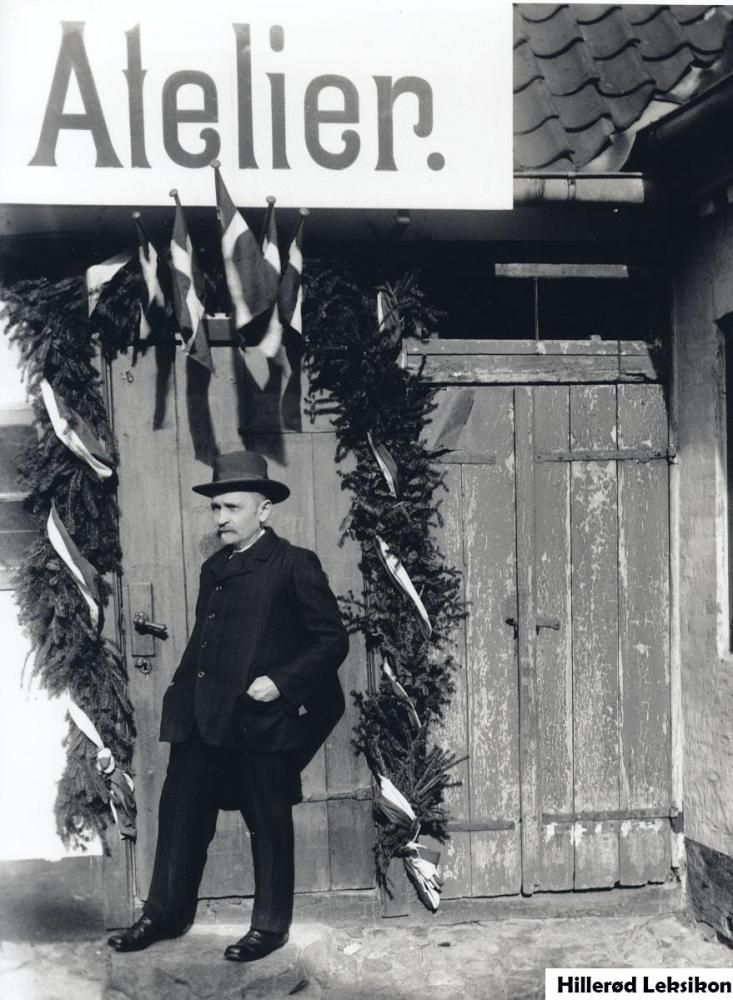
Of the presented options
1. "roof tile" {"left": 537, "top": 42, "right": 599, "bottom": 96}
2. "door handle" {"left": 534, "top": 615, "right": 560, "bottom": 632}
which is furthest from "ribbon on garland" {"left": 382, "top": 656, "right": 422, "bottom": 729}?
"roof tile" {"left": 537, "top": 42, "right": 599, "bottom": 96}

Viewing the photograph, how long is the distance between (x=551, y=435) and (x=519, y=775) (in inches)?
62.0

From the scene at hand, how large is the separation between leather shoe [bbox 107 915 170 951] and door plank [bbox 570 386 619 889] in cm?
193

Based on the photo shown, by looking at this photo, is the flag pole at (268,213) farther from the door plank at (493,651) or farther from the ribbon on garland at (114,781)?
the ribbon on garland at (114,781)

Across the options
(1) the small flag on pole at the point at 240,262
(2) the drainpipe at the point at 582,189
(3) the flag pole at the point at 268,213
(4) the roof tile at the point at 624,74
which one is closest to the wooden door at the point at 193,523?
(1) the small flag on pole at the point at 240,262

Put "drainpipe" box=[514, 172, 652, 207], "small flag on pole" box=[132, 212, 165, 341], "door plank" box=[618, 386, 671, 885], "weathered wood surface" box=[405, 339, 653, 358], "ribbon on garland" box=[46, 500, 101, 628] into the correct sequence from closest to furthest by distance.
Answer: "small flag on pole" box=[132, 212, 165, 341] < "ribbon on garland" box=[46, 500, 101, 628] < "drainpipe" box=[514, 172, 652, 207] < "weathered wood surface" box=[405, 339, 653, 358] < "door plank" box=[618, 386, 671, 885]

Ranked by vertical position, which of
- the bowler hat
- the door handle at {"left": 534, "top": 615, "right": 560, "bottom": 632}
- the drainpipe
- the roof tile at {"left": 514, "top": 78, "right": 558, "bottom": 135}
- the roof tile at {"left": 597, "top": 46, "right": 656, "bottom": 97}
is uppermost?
the roof tile at {"left": 597, "top": 46, "right": 656, "bottom": 97}

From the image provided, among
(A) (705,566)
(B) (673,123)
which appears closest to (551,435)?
(A) (705,566)

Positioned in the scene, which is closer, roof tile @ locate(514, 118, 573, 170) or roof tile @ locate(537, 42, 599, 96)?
roof tile @ locate(514, 118, 573, 170)

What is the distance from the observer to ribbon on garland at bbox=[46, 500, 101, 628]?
4465 millimetres

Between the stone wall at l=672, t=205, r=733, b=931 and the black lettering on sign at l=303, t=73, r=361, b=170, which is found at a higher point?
the black lettering on sign at l=303, t=73, r=361, b=170

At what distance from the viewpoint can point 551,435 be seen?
4.86 meters

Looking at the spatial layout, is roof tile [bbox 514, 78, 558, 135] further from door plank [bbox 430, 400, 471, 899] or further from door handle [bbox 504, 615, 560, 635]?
door handle [bbox 504, 615, 560, 635]

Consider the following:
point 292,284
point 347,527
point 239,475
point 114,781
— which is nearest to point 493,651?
point 347,527

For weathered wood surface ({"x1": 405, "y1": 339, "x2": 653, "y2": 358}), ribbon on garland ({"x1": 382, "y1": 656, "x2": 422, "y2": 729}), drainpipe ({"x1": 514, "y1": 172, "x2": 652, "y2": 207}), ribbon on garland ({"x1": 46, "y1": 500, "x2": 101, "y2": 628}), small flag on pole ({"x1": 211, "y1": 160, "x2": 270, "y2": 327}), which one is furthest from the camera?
weathered wood surface ({"x1": 405, "y1": 339, "x2": 653, "y2": 358})
